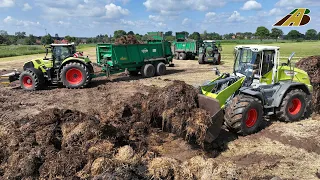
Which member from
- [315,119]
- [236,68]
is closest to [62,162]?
[236,68]

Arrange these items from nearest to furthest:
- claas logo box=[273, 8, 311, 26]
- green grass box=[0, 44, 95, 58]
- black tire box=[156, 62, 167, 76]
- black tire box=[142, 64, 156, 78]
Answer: claas logo box=[273, 8, 311, 26] → black tire box=[142, 64, 156, 78] → black tire box=[156, 62, 167, 76] → green grass box=[0, 44, 95, 58]

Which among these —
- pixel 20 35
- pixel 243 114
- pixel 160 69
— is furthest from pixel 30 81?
pixel 20 35

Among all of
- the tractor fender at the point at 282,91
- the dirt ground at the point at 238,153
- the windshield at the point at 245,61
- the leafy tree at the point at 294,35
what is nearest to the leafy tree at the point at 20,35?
the dirt ground at the point at 238,153

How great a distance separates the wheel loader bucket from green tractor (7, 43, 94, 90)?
7394 mm

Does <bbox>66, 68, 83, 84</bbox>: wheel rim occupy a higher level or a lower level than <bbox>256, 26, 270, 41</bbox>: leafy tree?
lower

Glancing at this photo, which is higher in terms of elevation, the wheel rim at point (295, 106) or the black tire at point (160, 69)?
the black tire at point (160, 69)

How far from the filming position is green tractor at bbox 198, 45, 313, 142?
624cm

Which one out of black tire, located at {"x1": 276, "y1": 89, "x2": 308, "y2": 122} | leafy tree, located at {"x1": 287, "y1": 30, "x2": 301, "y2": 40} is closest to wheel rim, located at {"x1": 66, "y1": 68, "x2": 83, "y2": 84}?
black tire, located at {"x1": 276, "y1": 89, "x2": 308, "y2": 122}

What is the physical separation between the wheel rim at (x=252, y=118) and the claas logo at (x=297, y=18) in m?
6.77

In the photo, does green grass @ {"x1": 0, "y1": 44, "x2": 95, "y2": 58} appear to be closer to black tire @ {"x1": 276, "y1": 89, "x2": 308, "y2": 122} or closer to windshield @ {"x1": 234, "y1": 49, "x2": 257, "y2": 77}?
windshield @ {"x1": 234, "y1": 49, "x2": 257, "y2": 77}

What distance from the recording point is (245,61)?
7539 mm

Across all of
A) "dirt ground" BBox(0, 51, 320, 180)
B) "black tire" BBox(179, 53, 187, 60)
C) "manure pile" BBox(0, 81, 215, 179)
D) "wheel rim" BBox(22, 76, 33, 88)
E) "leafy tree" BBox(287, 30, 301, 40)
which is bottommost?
"dirt ground" BBox(0, 51, 320, 180)

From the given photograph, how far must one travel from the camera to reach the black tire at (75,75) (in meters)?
11.8

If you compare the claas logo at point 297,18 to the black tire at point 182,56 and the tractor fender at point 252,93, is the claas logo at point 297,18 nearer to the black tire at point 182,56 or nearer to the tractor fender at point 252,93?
the tractor fender at point 252,93
